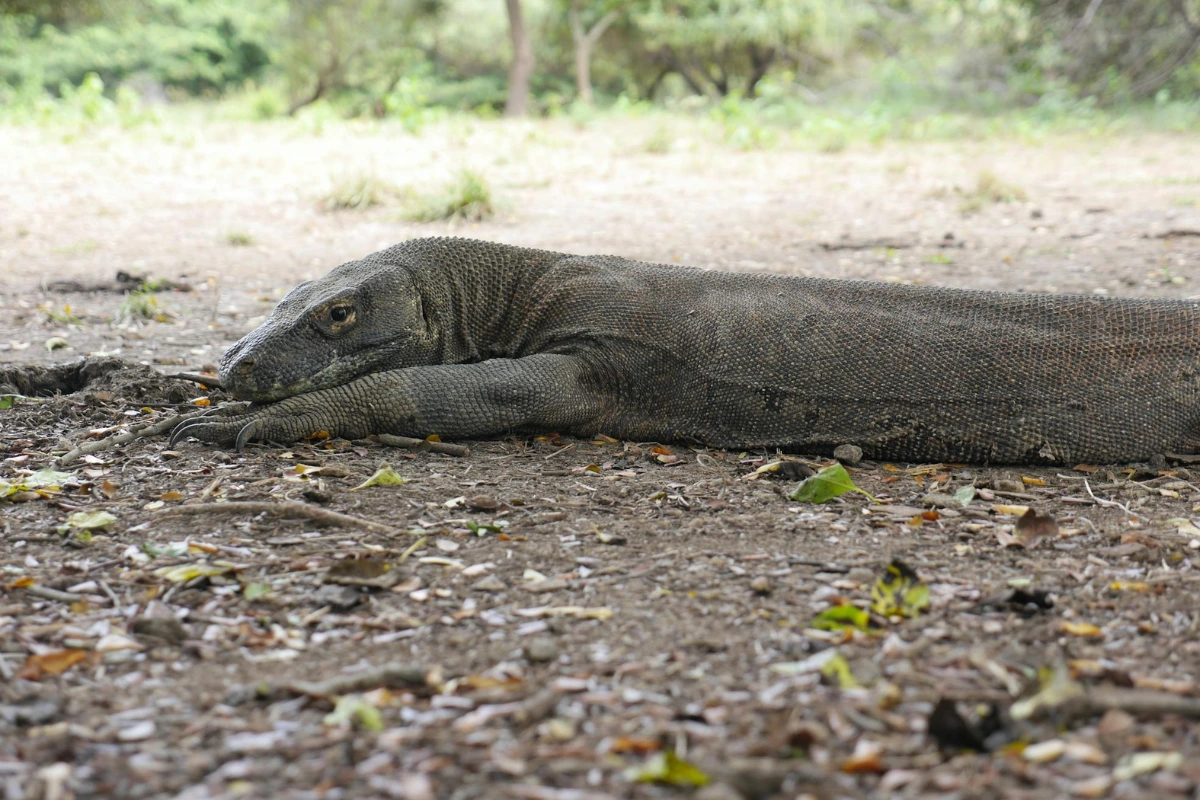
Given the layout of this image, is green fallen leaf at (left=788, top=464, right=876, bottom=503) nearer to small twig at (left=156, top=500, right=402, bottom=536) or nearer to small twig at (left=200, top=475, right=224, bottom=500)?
small twig at (left=156, top=500, right=402, bottom=536)

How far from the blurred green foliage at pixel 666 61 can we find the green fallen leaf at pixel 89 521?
448 inches

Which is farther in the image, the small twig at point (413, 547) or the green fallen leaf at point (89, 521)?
the green fallen leaf at point (89, 521)

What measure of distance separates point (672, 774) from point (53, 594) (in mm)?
1511

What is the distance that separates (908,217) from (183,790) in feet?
27.3

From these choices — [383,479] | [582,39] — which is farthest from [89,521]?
[582,39]

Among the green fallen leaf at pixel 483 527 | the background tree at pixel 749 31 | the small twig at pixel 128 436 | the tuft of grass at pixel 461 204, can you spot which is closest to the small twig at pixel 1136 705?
the green fallen leaf at pixel 483 527

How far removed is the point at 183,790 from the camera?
5.71 ft

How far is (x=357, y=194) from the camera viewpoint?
9523 mm

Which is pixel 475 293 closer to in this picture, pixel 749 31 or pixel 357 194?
pixel 357 194

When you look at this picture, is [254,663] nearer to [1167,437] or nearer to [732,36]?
[1167,437]

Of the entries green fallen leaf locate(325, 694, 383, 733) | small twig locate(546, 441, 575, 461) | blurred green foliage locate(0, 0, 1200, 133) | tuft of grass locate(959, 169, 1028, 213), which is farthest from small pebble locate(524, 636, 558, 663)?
blurred green foliage locate(0, 0, 1200, 133)

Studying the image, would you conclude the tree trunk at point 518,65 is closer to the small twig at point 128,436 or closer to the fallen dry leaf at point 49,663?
the small twig at point 128,436

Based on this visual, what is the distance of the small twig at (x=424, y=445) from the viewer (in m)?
3.67

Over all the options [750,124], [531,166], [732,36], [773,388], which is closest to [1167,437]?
[773,388]
